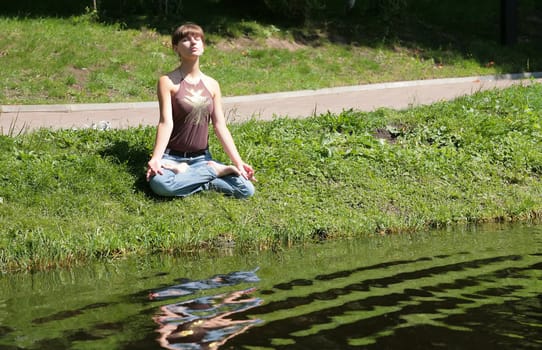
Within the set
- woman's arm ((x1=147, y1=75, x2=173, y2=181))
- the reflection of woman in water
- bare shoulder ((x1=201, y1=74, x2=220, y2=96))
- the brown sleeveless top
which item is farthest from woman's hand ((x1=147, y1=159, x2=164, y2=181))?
the reflection of woman in water

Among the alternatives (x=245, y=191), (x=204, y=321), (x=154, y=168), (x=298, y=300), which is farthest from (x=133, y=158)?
(x=204, y=321)

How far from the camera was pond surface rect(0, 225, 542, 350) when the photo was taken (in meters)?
5.21

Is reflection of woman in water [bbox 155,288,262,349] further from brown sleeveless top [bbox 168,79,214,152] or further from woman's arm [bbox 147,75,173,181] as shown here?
brown sleeveless top [bbox 168,79,214,152]

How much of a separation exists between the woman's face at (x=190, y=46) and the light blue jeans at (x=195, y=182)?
101cm

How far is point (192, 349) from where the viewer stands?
4.95 meters

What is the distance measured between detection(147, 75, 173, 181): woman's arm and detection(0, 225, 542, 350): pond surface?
3.93ft

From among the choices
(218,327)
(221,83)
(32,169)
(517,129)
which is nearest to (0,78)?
(221,83)

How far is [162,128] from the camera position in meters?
9.02

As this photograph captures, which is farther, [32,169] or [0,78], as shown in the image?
[0,78]

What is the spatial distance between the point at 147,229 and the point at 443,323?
11.8 feet

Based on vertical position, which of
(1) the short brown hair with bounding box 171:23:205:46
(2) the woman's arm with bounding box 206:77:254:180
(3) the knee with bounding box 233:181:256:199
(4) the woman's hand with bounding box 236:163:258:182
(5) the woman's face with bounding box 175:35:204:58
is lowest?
(3) the knee with bounding box 233:181:256:199

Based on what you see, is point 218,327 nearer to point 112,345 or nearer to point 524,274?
point 112,345

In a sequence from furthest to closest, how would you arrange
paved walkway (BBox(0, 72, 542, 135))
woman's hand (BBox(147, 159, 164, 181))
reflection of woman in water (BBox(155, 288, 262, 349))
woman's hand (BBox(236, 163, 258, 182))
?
paved walkway (BBox(0, 72, 542, 135)) → woman's hand (BBox(236, 163, 258, 182)) → woman's hand (BBox(147, 159, 164, 181)) → reflection of woman in water (BBox(155, 288, 262, 349))

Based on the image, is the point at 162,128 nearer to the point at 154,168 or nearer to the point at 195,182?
the point at 154,168
